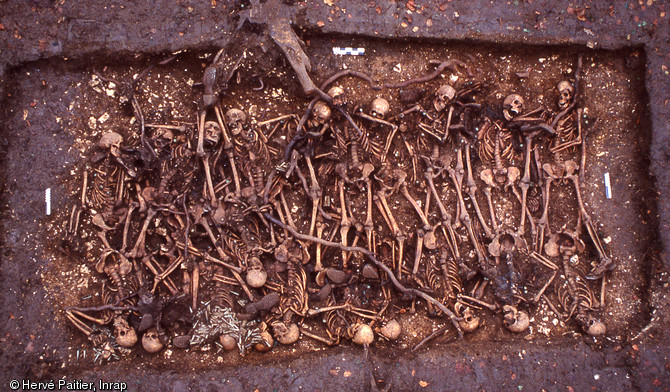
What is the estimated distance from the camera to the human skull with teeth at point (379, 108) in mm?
3587

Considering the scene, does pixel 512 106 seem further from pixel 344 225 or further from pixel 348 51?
pixel 344 225

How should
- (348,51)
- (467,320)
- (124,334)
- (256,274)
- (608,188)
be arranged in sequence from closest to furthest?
(124,334) → (256,274) → (467,320) → (348,51) → (608,188)

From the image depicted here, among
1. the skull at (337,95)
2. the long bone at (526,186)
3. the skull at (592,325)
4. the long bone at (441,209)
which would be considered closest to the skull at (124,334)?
the skull at (337,95)

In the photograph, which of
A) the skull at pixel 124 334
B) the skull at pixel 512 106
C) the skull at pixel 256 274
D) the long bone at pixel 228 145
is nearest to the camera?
the skull at pixel 124 334

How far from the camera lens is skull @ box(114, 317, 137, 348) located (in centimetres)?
333

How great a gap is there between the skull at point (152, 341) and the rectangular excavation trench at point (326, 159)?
4.3 inches

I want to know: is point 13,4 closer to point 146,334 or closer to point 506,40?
point 146,334

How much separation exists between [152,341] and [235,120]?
1.70 metres

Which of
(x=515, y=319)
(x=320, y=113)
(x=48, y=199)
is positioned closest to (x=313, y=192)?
(x=320, y=113)

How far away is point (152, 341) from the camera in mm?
3340

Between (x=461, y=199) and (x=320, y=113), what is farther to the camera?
(x=461, y=199)

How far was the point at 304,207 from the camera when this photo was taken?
12.2 ft

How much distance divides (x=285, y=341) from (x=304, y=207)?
1.02 m

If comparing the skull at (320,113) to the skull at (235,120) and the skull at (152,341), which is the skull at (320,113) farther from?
the skull at (152,341)
